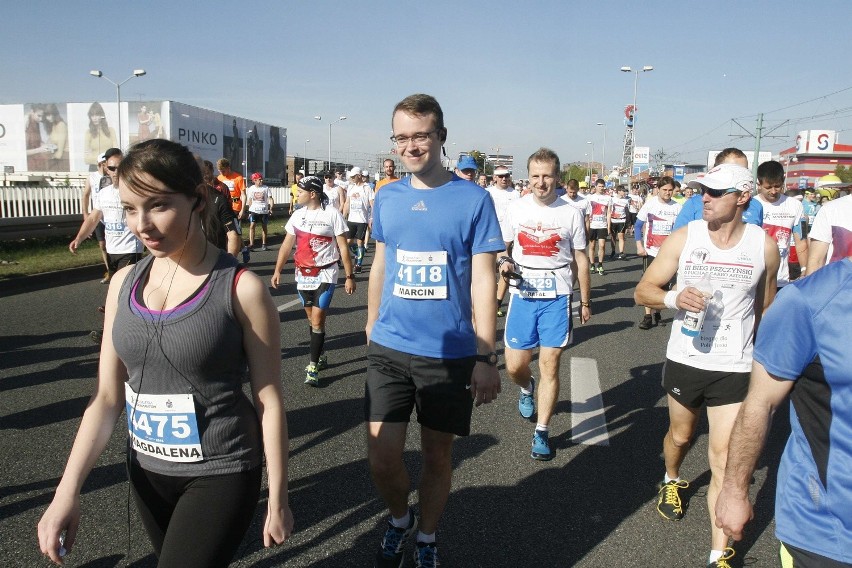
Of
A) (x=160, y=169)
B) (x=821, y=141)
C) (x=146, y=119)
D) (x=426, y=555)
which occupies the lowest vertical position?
(x=426, y=555)

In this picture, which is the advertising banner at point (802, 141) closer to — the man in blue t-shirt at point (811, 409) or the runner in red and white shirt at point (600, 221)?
the runner in red and white shirt at point (600, 221)

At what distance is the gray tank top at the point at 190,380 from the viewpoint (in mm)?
2053

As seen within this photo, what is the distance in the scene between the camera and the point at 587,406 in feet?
19.8

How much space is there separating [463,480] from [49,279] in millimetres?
10380

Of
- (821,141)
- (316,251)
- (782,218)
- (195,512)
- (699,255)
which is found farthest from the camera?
(821,141)

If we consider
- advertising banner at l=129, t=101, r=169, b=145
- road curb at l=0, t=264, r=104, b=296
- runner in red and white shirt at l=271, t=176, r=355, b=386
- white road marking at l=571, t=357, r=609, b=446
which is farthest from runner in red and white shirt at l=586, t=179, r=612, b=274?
advertising banner at l=129, t=101, r=169, b=145

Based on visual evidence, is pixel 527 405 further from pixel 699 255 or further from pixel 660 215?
pixel 660 215

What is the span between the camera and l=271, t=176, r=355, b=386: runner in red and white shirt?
6621 mm

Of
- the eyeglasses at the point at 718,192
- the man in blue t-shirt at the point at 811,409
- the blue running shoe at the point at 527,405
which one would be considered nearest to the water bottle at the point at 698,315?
the eyeglasses at the point at 718,192

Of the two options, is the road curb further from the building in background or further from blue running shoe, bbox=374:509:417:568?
the building in background

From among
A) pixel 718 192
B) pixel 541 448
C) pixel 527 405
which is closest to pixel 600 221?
pixel 527 405

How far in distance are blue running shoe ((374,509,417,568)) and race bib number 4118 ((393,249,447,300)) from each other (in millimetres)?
1139

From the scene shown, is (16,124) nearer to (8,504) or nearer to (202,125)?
(202,125)

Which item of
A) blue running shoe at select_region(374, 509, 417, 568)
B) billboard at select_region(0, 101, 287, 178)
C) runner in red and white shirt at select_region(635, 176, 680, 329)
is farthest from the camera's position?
billboard at select_region(0, 101, 287, 178)
